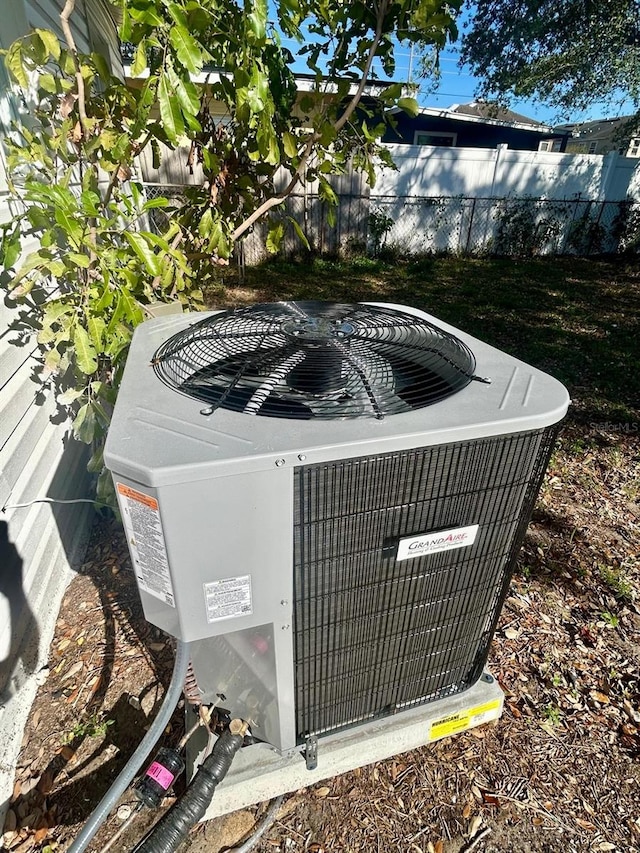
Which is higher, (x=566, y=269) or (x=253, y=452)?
(x=253, y=452)

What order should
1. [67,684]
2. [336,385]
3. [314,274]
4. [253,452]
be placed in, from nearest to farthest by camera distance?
1. [253,452]
2. [336,385]
3. [67,684]
4. [314,274]

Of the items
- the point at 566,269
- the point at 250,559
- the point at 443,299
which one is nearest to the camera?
the point at 250,559

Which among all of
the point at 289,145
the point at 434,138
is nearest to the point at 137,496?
the point at 289,145

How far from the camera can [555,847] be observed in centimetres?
139

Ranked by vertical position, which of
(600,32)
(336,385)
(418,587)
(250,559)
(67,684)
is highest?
(600,32)

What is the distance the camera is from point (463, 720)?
5.12 feet

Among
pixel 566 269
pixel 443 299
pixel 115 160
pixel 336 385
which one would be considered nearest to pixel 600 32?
pixel 566 269

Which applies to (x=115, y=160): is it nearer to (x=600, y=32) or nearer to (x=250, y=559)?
(x=250, y=559)

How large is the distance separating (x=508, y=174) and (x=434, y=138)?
687 cm

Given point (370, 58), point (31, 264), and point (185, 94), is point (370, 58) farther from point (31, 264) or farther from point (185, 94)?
point (31, 264)

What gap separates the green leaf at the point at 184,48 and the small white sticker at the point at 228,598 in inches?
53.5

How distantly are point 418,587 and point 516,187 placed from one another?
10.4 meters

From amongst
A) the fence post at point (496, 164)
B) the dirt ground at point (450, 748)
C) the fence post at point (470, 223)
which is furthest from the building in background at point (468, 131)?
the dirt ground at point (450, 748)

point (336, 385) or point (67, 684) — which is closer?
point (336, 385)
